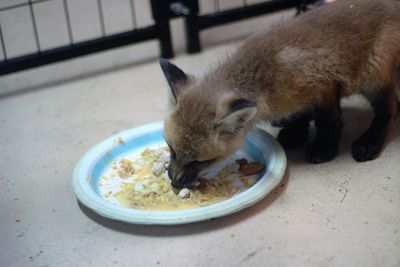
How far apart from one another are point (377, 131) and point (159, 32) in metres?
1.54

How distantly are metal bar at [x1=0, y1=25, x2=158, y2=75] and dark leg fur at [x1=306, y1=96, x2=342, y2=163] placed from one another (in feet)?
4.66

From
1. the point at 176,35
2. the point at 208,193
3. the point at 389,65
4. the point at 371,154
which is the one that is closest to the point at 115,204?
the point at 208,193

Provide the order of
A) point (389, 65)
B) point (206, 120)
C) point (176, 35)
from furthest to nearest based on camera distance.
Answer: point (176, 35)
point (389, 65)
point (206, 120)

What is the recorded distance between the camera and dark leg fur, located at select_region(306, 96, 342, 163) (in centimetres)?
239

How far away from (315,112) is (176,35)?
1.66m

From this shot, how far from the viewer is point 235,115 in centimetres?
204

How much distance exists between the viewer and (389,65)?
7.79 feet

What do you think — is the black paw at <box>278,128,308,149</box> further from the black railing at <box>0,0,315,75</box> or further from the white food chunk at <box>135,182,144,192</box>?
the black railing at <box>0,0,315,75</box>

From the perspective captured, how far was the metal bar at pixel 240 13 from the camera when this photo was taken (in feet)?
11.8

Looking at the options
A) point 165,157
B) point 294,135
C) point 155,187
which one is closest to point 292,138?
point 294,135

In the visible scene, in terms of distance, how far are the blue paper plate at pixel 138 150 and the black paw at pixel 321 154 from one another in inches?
5.9

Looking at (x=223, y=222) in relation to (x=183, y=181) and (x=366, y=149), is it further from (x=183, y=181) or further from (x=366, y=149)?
(x=366, y=149)

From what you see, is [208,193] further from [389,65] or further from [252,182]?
[389,65]

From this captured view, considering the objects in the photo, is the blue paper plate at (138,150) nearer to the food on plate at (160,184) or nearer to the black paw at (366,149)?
the food on plate at (160,184)
